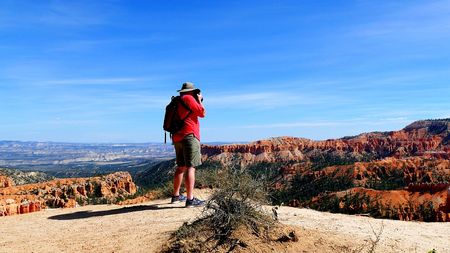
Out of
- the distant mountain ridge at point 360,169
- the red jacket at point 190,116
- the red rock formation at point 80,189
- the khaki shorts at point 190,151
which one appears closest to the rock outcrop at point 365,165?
the distant mountain ridge at point 360,169

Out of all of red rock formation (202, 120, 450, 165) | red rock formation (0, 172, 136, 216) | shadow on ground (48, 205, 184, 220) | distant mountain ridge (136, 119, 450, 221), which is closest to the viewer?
shadow on ground (48, 205, 184, 220)

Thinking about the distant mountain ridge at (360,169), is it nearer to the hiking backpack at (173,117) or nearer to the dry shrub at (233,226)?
the dry shrub at (233,226)

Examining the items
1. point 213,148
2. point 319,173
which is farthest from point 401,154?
point 213,148

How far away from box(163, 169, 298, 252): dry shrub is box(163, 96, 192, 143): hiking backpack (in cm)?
201

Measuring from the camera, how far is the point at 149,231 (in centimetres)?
758

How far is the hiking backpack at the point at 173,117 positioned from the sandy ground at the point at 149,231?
1.80 meters

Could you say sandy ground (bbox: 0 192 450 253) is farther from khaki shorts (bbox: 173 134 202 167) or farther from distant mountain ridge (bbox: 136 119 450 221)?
distant mountain ridge (bbox: 136 119 450 221)

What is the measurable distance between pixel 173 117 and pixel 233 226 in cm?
333

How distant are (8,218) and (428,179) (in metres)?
66.2

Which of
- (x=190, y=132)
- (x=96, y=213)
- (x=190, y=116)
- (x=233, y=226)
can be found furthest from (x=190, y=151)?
(x=96, y=213)

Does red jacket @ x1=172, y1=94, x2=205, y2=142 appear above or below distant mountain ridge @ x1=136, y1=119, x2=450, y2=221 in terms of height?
above

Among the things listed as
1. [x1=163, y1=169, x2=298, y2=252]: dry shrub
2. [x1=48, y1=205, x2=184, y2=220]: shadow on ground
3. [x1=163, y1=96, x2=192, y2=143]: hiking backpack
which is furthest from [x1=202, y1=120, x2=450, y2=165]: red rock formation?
[x1=163, y1=169, x2=298, y2=252]: dry shrub

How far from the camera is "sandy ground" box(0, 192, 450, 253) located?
704 centimetres

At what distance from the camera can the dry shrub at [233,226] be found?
643 cm
